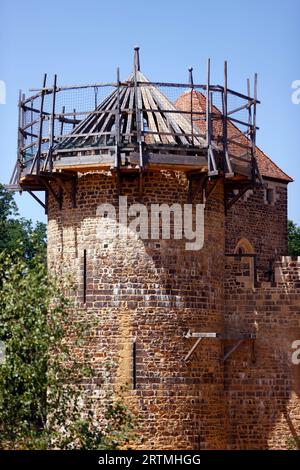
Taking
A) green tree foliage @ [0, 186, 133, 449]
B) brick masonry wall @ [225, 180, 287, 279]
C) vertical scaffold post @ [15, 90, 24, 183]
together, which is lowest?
green tree foliage @ [0, 186, 133, 449]

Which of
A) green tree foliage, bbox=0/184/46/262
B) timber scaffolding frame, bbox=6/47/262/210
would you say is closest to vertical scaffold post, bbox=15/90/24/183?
timber scaffolding frame, bbox=6/47/262/210

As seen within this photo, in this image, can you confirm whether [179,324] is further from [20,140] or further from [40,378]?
[20,140]

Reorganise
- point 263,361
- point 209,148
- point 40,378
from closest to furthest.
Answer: point 40,378
point 209,148
point 263,361

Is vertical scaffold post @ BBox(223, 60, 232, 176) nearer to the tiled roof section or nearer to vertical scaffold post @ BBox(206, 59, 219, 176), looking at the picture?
vertical scaffold post @ BBox(206, 59, 219, 176)

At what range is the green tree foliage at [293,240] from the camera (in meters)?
56.4

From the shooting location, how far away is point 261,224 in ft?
116

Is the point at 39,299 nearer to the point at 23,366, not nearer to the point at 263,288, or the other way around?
the point at 23,366

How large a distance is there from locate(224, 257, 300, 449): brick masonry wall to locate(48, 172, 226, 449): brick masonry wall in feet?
2.42

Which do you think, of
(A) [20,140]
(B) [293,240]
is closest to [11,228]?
(B) [293,240]

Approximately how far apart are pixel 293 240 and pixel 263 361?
96.2 feet

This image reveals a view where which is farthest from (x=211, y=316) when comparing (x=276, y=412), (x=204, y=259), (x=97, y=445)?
(x=97, y=445)

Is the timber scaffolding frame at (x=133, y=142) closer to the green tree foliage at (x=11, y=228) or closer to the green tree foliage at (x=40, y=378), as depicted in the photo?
the green tree foliage at (x=40, y=378)

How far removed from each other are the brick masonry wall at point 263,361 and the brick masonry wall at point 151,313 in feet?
2.42

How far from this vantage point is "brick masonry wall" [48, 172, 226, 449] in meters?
26.1
